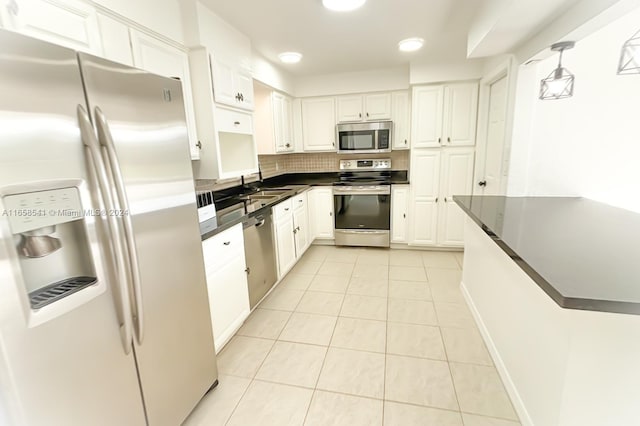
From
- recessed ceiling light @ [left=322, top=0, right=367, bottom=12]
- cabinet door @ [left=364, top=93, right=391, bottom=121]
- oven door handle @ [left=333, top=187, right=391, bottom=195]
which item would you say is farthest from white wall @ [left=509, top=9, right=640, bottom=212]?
cabinet door @ [left=364, top=93, right=391, bottom=121]

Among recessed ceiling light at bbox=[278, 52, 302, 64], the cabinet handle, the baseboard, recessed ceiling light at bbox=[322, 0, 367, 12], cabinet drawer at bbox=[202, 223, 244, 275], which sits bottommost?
the baseboard

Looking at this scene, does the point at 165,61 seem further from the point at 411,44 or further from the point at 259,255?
the point at 411,44

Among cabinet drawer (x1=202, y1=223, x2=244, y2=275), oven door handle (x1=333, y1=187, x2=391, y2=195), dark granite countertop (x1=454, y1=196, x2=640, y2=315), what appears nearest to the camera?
dark granite countertop (x1=454, y1=196, x2=640, y2=315)

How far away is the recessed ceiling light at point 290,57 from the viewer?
3.10 m

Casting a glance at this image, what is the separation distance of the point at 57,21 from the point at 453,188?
3847mm

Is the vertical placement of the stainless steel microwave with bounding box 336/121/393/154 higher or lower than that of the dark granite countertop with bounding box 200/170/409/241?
higher

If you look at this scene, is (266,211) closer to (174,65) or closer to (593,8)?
(174,65)

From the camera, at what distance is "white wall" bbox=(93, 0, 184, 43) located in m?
1.57

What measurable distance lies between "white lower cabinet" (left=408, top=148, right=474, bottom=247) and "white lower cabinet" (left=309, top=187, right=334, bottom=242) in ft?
3.61

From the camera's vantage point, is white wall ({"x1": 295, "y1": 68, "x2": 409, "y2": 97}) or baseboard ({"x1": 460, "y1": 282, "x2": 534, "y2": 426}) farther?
white wall ({"x1": 295, "y1": 68, "x2": 409, "y2": 97})

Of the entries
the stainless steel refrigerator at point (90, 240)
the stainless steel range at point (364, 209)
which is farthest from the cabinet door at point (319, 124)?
the stainless steel refrigerator at point (90, 240)

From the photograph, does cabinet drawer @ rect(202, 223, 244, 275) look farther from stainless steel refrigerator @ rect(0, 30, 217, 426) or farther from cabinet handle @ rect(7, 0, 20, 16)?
cabinet handle @ rect(7, 0, 20, 16)

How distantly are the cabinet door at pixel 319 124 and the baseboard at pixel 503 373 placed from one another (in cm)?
Answer: 275

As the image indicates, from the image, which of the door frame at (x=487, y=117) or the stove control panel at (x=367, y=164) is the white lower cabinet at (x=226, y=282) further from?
the stove control panel at (x=367, y=164)
